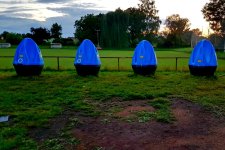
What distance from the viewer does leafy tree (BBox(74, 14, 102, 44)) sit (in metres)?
87.1

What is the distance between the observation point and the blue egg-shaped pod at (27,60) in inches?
610

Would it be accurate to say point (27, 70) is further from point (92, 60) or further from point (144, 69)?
point (144, 69)

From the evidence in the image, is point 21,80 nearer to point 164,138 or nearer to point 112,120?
point 112,120

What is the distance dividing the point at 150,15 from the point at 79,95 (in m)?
78.0

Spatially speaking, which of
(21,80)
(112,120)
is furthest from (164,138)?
(21,80)

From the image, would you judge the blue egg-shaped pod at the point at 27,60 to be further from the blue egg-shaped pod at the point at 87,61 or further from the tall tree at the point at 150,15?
the tall tree at the point at 150,15

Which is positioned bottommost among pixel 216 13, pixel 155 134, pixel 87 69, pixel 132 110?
pixel 155 134

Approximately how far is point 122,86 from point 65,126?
5.30 m

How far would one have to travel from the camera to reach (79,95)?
37.9 ft

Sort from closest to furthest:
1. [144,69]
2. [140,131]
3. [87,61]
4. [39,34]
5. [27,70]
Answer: [140,131], [27,70], [87,61], [144,69], [39,34]

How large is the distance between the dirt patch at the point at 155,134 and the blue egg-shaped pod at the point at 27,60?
24.4ft

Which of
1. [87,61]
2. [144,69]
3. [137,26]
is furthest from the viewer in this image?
[137,26]

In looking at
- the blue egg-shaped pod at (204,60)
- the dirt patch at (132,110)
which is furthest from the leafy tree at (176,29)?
the dirt patch at (132,110)

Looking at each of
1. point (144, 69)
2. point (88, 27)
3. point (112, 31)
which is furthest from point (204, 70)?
point (88, 27)
